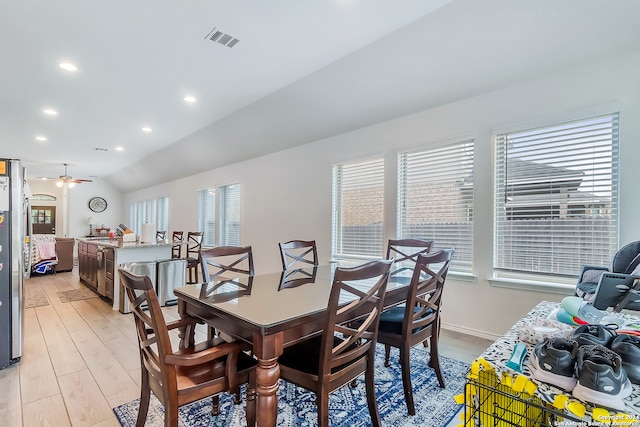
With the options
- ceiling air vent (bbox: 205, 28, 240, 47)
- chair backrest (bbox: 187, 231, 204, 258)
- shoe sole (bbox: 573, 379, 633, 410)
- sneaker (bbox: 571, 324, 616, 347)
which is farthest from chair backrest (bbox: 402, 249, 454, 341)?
chair backrest (bbox: 187, 231, 204, 258)

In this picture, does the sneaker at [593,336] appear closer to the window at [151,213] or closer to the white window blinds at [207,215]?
the white window blinds at [207,215]

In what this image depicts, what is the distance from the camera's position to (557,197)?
280 centimetres

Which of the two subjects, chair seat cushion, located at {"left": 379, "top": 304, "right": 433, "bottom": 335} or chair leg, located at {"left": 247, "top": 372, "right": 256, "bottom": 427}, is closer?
chair leg, located at {"left": 247, "top": 372, "right": 256, "bottom": 427}

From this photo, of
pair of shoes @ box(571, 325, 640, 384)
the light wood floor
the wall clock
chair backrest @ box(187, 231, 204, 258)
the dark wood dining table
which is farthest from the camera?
the wall clock

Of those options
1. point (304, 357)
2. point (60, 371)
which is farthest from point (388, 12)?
point (60, 371)

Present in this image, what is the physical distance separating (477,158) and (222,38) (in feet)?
8.98

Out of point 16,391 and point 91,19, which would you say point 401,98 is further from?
point 16,391

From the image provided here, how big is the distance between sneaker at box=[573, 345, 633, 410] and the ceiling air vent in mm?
3047

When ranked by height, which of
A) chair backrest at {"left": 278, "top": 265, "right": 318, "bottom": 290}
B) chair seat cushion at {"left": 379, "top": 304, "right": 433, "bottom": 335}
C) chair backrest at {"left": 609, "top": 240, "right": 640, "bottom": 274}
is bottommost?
chair seat cushion at {"left": 379, "top": 304, "right": 433, "bottom": 335}

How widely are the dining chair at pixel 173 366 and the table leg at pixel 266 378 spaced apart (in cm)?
19

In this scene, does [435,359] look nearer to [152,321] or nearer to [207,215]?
[152,321]

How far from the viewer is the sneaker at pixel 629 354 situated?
2.78ft

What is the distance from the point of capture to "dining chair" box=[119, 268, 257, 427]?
131 centimetres

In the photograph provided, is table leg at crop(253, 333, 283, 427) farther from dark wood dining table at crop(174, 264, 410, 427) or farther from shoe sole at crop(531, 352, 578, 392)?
shoe sole at crop(531, 352, 578, 392)
